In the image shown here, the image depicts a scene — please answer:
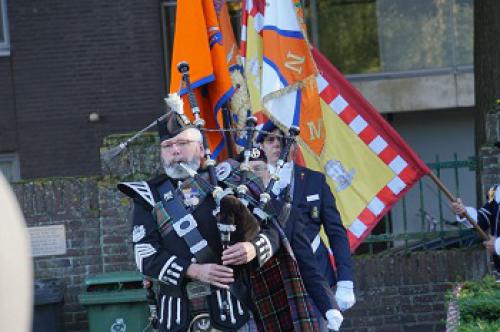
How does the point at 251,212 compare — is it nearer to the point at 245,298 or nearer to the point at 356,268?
the point at 245,298

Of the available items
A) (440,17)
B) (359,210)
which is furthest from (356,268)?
(440,17)

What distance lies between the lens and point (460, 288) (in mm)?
6480

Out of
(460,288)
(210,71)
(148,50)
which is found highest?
(148,50)

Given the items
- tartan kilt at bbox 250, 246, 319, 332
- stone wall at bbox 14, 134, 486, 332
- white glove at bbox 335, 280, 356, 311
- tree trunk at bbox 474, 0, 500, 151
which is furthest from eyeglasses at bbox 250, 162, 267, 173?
tree trunk at bbox 474, 0, 500, 151

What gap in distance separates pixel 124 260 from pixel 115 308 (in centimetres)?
76

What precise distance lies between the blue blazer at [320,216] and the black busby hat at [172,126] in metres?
1.28

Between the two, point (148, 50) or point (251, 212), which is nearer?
point (251, 212)

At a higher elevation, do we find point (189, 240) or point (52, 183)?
point (52, 183)

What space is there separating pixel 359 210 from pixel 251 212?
9.62 feet

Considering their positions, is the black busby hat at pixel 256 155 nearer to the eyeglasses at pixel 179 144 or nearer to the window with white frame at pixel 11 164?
the eyeglasses at pixel 179 144

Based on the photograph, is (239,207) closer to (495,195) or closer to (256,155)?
(256,155)

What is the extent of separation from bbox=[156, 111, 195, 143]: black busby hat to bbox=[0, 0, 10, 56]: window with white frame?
28.3 ft

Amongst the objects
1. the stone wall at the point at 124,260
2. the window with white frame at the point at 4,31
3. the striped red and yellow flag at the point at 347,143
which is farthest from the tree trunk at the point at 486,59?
the window with white frame at the point at 4,31

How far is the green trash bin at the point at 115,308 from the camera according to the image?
8.32 m
